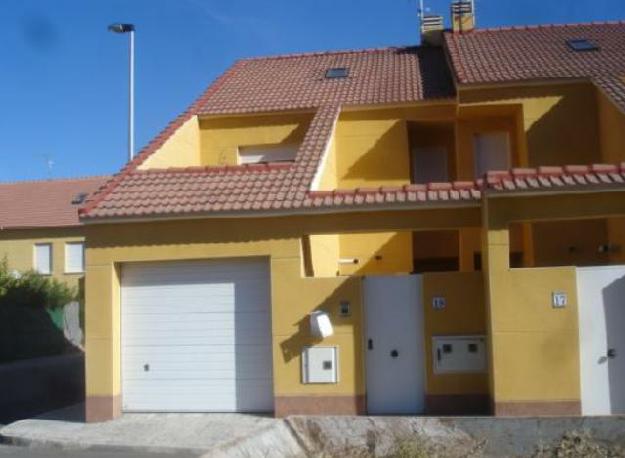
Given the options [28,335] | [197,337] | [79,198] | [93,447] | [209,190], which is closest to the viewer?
[93,447]

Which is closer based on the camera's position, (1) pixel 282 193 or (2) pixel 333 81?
(1) pixel 282 193

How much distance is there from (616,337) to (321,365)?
423cm

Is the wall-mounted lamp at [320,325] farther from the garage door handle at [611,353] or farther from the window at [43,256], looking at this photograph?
the window at [43,256]

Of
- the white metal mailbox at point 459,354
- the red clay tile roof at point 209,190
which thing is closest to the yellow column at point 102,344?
the red clay tile roof at point 209,190

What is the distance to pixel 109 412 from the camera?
12.4 m

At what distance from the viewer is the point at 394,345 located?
12008mm

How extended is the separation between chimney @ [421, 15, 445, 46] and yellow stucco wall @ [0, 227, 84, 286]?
18.3m

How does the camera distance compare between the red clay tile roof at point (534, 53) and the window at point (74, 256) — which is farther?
the window at point (74, 256)

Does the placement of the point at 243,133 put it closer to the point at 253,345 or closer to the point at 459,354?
the point at 253,345

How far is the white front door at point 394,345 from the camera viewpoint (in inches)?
470

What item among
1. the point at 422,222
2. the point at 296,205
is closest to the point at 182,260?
the point at 296,205

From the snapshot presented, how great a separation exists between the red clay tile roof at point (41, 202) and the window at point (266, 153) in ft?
54.4

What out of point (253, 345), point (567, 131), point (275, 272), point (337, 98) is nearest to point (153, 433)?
point (253, 345)

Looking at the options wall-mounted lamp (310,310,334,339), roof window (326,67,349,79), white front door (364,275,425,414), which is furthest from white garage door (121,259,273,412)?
roof window (326,67,349,79)
